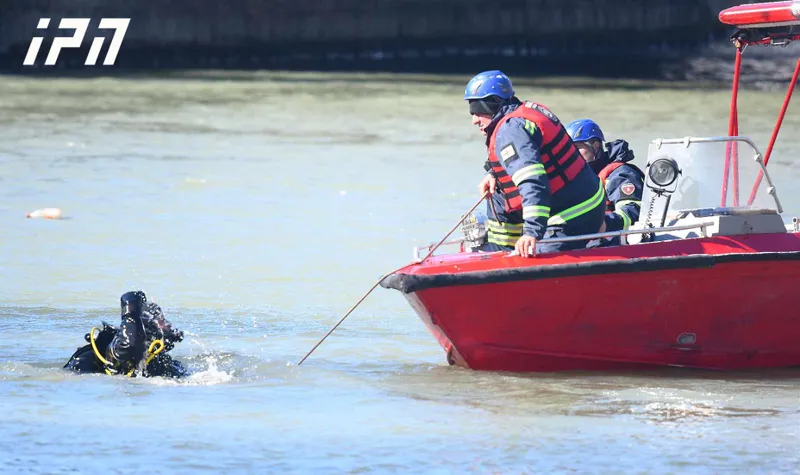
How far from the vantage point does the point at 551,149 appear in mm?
6984

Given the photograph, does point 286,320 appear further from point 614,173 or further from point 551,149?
point 551,149

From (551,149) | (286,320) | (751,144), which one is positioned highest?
(751,144)

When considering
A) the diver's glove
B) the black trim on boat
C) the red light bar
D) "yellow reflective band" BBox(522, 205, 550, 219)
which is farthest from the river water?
the red light bar

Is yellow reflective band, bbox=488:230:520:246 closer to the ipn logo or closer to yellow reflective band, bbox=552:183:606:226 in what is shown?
yellow reflective band, bbox=552:183:606:226

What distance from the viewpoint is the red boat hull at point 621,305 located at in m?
6.92

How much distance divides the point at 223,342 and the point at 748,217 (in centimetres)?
278

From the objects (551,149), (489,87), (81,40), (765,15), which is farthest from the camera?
(81,40)

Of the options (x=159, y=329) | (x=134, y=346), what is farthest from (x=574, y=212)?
(x=134, y=346)

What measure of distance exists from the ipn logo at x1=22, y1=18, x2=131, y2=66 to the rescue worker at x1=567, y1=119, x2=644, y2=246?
61.1 feet

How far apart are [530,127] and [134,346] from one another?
198 cm

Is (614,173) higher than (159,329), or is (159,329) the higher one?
(614,173)

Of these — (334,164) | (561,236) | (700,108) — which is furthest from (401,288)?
(700,108)

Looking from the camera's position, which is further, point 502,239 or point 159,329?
point 502,239

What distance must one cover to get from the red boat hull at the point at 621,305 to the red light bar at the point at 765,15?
3.72 ft
